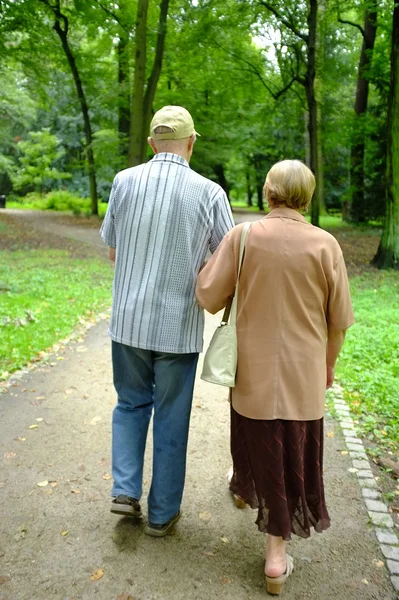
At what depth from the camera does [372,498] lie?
3.51m

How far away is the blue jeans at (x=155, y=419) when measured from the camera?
2783 mm

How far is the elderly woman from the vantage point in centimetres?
240

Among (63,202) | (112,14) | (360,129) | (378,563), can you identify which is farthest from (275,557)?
(63,202)

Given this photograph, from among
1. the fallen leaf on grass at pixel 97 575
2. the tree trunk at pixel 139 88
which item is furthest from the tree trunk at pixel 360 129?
the fallen leaf on grass at pixel 97 575

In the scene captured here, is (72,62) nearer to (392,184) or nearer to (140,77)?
(140,77)

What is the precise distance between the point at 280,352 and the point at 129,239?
3.02 feet

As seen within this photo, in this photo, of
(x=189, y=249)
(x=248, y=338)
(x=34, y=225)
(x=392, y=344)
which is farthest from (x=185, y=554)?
(x=34, y=225)

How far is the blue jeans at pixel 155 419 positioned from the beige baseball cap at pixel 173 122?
105 cm

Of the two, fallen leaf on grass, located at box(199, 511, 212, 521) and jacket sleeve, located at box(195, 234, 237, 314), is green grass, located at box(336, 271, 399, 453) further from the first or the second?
jacket sleeve, located at box(195, 234, 237, 314)

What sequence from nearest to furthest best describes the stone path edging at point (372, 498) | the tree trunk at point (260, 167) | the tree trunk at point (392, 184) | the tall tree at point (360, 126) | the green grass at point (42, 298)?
the stone path edging at point (372, 498) → the green grass at point (42, 298) → the tree trunk at point (392, 184) → the tall tree at point (360, 126) → the tree trunk at point (260, 167)

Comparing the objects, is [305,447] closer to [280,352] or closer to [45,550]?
[280,352]

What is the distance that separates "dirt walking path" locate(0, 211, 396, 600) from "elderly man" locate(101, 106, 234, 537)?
26cm

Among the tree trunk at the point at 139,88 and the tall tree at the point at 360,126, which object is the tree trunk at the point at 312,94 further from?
the tall tree at the point at 360,126

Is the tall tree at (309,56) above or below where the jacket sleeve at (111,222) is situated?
above
